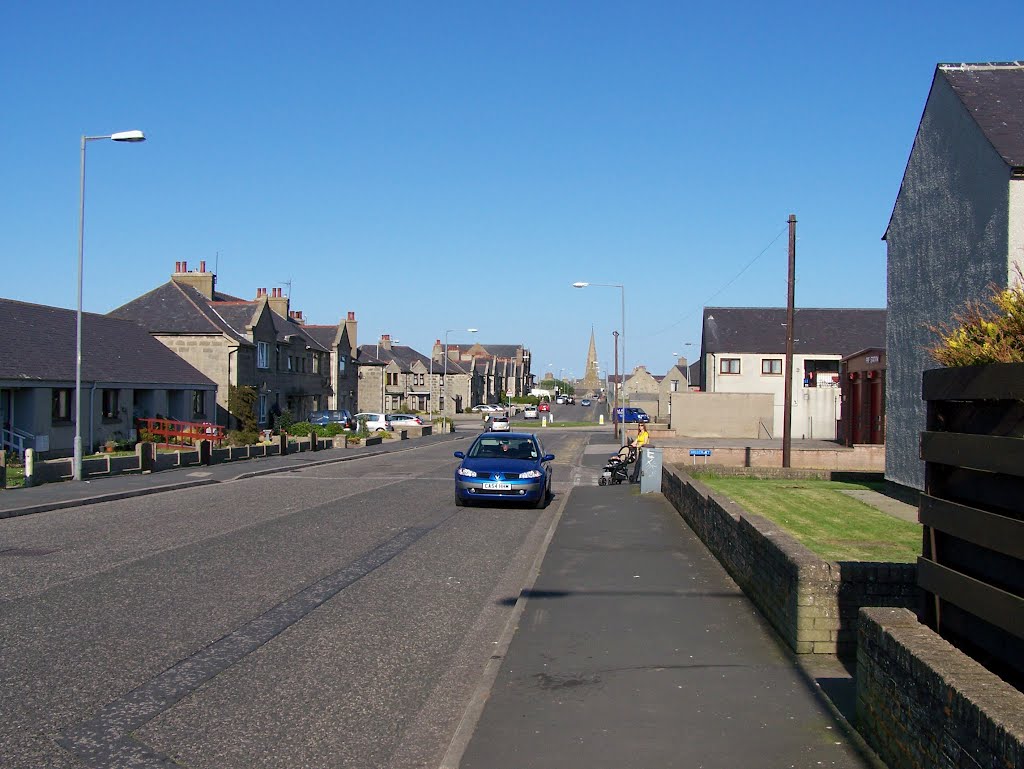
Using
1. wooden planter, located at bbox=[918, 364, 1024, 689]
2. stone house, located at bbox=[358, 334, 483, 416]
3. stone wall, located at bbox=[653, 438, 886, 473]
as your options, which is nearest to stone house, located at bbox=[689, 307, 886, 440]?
stone wall, located at bbox=[653, 438, 886, 473]

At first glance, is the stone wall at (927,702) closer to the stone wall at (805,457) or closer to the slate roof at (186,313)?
the stone wall at (805,457)

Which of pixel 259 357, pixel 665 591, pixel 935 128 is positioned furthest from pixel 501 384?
pixel 665 591

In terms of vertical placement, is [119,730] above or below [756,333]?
below

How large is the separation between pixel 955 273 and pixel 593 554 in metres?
10.6

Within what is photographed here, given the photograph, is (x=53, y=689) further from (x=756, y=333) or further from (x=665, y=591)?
(x=756, y=333)

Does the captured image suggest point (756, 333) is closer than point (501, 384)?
Yes

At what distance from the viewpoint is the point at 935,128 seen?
19969 mm

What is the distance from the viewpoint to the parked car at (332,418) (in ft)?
185

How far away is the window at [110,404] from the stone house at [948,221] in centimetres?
2884

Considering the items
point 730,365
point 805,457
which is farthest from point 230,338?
point 730,365

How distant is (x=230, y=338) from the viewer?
4962 centimetres

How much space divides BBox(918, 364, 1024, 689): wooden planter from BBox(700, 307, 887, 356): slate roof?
194ft

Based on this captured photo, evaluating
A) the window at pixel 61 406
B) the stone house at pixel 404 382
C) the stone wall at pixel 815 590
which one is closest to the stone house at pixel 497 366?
the stone house at pixel 404 382

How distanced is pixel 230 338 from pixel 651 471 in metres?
33.9
